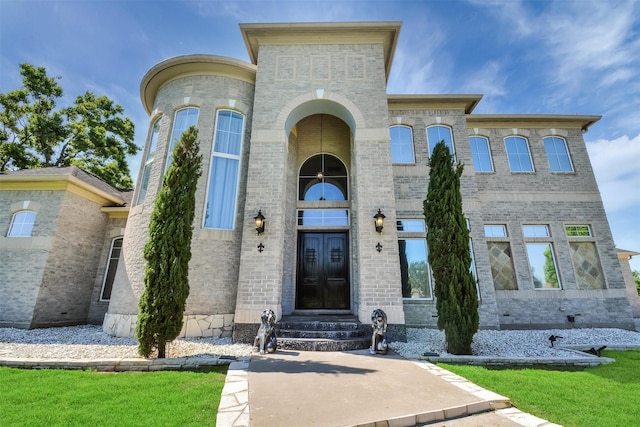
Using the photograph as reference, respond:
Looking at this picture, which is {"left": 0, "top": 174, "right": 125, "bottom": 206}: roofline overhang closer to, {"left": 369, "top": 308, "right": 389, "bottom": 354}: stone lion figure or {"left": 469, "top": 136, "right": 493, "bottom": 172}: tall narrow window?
{"left": 369, "top": 308, "right": 389, "bottom": 354}: stone lion figure

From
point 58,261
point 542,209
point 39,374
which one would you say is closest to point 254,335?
point 39,374

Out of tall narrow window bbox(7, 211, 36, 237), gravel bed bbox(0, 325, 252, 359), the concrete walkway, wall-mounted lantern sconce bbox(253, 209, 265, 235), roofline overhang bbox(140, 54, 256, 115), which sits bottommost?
the concrete walkway

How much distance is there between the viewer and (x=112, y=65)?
8.30 metres

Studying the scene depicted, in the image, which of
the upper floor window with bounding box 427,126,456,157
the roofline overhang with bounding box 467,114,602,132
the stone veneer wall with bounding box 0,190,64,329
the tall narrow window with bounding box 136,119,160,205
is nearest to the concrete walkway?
the tall narrow window with bounding box 136,119,160,205

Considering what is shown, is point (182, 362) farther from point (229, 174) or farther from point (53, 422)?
point (229, 174)

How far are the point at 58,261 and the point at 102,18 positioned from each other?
7328mm

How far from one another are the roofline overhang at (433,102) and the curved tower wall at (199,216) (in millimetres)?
5206

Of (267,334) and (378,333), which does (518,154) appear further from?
(267,334)

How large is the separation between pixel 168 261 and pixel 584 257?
12.9m

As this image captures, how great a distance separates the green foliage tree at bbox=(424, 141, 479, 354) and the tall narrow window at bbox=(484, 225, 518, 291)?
457cm

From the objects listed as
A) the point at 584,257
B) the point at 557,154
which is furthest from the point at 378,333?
the point at 557,154

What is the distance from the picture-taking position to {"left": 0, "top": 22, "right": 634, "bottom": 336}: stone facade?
6688 millimetres

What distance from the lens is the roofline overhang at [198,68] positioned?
7797 mm

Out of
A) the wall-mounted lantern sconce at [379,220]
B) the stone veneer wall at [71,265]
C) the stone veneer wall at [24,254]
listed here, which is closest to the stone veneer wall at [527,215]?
the wall-mounted lantern sconce at [379,220]
